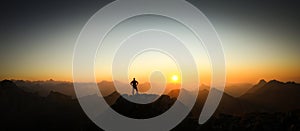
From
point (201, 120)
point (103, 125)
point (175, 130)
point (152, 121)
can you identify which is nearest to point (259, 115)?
point (201, 120)

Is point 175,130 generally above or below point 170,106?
below

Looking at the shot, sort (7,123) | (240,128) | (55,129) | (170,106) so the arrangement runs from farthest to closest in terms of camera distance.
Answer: (7,123) → (55,129) → (170,106) → (240,128)

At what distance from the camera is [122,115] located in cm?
6506

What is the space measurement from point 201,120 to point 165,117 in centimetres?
879

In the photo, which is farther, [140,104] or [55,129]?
[55,129]

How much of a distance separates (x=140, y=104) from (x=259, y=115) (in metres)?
26.1

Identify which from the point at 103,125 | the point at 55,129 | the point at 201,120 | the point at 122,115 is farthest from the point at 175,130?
the point at 55,129

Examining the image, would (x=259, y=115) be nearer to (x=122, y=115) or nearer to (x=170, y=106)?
(x=170, y=106)

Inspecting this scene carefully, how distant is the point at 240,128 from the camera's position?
59.0 meters

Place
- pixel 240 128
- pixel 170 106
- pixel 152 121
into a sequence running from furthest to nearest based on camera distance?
1. pixel 170 106
2. pixel 152 121
3. pixel 240 128

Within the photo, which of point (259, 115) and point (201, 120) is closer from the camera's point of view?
point (259, 115)

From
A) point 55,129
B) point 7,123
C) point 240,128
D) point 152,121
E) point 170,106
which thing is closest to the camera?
point 240,128

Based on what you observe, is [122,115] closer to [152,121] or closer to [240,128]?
[152,121]

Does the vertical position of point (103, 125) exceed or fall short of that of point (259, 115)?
it falls short
